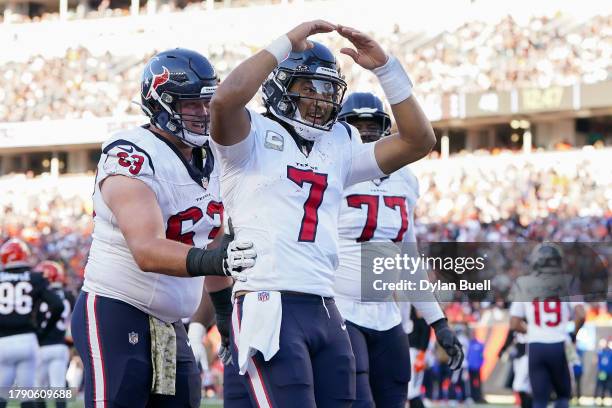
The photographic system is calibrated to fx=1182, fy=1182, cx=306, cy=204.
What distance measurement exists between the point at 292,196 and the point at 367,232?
2.12 metres

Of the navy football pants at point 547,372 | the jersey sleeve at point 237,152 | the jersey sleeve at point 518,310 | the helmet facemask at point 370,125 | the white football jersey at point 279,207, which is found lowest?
the navy football pants at point 547,372

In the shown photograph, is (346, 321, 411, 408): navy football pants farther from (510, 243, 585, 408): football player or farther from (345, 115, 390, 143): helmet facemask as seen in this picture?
(510, 243, 585, 408): football player

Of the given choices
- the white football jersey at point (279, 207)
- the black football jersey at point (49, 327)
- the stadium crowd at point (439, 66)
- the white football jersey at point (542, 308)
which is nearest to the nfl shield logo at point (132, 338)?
the white football jersey at point (279, 207)

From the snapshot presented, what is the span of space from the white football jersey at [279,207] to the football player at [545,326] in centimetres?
512

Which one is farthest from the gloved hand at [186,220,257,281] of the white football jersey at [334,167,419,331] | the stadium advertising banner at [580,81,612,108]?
the stadium advertising banner at [580,81,612,108]

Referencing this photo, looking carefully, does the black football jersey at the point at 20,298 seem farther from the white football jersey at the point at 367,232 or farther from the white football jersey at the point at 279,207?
the white football jersey at the point at 279,207

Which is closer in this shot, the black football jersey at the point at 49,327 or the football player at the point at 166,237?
the football player at the point at 166,237

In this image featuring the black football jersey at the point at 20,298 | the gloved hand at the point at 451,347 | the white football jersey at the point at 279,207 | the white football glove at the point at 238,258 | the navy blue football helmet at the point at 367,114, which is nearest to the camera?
the white football glove at the point at 238,258

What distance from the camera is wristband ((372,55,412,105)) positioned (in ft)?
14.2

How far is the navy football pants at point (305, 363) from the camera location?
13.0 ft

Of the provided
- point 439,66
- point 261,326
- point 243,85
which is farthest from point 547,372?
point 439,66

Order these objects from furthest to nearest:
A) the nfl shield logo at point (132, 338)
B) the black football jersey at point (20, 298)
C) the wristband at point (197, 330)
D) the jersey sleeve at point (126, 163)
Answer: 1. the black football jersey at point (20, 298)
2. the wristband at point (197, 330)
3. the nfl shield logo at point (132, 338)
4. the jersey sleeve at point (126, 163)

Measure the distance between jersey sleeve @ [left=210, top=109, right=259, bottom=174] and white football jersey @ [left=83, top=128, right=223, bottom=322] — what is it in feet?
1.07

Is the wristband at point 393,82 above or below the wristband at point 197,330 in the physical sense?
above
